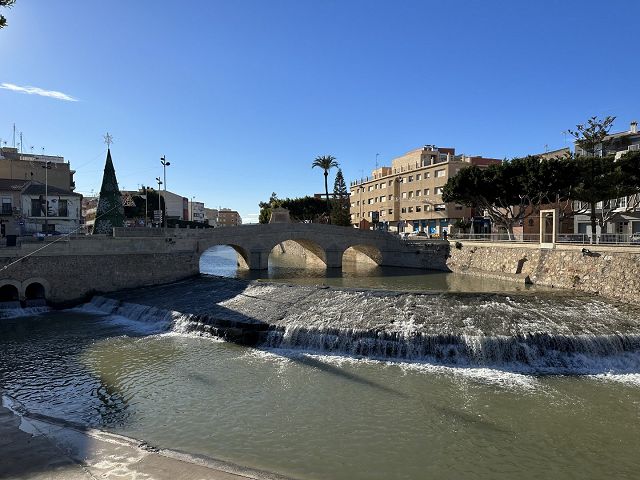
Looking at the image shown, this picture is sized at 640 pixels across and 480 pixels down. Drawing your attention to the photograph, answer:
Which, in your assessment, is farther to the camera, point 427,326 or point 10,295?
point 10,295

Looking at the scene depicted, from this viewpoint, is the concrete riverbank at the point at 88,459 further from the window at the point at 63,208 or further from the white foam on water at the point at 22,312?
the window at the point at 63,208

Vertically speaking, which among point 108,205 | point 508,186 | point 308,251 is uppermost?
point 508,186

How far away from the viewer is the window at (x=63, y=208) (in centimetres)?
5000

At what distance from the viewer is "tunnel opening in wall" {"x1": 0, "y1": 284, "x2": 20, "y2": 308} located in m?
29.5

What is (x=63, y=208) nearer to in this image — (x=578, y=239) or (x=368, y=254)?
(x=368, y=254)

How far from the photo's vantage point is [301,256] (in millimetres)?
68562

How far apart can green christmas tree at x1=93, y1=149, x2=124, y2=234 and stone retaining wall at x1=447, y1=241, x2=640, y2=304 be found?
109 feet

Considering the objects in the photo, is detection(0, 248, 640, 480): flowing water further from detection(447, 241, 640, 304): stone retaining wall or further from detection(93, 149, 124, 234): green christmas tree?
detection(93, 149, 124, 234): green christmas tree

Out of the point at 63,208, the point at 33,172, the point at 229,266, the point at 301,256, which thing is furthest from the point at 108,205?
the point at 301,256

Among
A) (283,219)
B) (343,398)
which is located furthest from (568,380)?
(283,219)

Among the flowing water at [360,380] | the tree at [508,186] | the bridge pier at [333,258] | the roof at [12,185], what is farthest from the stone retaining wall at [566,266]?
the roof at [12,185]

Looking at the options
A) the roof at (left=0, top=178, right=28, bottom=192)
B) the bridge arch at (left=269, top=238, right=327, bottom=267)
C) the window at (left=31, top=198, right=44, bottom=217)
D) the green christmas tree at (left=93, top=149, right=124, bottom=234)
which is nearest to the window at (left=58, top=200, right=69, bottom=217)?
the window at (left=31, top=198, right=44, bottom=217)

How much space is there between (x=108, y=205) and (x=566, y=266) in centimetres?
3688

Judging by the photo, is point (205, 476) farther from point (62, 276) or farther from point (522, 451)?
point (62, 276)
